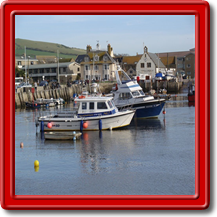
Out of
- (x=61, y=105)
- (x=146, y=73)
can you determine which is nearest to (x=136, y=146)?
(x=61, y=105)

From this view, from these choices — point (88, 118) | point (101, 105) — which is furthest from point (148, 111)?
point (88, 118)

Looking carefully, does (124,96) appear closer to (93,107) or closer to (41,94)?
(93,107)

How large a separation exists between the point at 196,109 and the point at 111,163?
40.1ft

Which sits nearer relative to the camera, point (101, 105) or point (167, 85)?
point (101, 105)

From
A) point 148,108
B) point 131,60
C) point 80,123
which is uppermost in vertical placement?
point 131,60

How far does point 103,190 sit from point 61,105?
147ft

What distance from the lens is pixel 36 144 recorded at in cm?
2547

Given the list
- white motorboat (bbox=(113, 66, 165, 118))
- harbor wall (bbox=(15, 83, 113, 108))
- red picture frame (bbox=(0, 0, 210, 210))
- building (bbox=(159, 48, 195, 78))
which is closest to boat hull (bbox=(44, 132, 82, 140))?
white motorboat (bbox=(113, 66, 165, 118))

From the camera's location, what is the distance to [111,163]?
1888cm

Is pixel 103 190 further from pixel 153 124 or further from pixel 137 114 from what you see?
pixel 137 114

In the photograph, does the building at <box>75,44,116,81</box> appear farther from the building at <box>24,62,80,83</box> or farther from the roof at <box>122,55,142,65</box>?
the roof at <box>122,55,142,65</box>

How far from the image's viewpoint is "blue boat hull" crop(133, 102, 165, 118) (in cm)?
3634

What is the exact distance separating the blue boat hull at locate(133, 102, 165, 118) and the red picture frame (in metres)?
29.0

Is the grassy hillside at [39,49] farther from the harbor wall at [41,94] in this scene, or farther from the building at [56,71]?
the harbor wall at [41,94]
